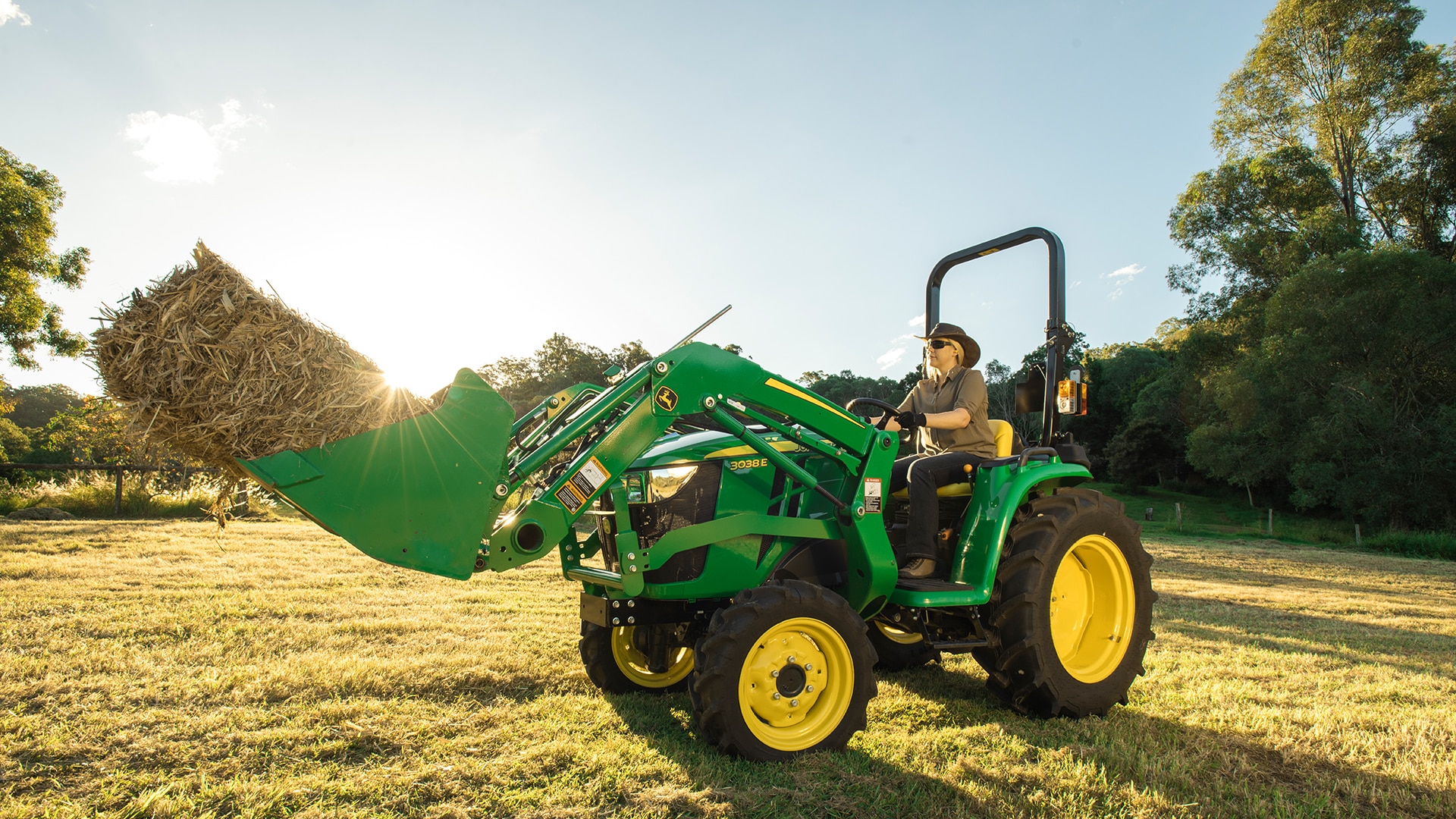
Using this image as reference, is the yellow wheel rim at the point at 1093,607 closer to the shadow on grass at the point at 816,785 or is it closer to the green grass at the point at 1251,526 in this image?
the shadow on grass at the point at 816,785

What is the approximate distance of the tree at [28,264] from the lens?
15227 millimetres

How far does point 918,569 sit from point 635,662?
1.78m

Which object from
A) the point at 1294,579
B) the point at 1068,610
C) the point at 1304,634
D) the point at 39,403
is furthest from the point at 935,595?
the point at 39,403

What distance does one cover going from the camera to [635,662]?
501 cm

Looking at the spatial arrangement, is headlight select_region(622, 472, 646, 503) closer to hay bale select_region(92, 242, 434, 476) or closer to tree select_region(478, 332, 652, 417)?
hay bale select_region(92, 242, 434, 476)

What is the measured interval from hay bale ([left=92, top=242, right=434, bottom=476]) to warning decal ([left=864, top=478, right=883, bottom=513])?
2.52m

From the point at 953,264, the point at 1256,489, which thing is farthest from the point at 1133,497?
the point at 953,264

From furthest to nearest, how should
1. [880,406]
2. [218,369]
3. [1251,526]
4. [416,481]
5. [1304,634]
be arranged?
[1251,526] < [1304,634] < [880,406] < [416,481] < [218,369]

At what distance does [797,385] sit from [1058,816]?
7.35ft

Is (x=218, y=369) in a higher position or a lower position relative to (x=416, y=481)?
higher

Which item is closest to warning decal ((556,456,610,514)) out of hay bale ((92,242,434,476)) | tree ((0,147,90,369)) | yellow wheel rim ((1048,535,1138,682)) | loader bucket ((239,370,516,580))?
loader bucket ((239,370,516,580))

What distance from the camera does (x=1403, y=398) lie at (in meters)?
27.2

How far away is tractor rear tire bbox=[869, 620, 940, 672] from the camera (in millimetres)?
5578

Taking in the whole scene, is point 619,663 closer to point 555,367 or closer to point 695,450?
point 695,450
